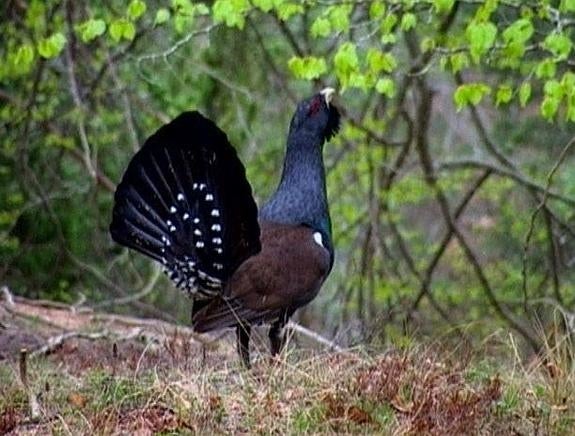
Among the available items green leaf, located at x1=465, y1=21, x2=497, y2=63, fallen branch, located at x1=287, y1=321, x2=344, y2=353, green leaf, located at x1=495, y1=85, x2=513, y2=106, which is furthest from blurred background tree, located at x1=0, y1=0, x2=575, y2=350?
green leaf, located at x1=465, y1=21, x2=497, y2=63

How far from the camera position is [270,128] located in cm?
1631

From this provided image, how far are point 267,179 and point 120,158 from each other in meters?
1.56

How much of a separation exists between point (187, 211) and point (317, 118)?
3.73 feet

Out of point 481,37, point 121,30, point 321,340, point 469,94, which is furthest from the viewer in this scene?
point 321,340

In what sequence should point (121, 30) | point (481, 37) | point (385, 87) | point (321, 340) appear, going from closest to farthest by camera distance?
point (481, 37)
point (385, 87)
point (121, 30)
point (321, 340)

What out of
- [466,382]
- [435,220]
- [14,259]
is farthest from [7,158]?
[435,220]

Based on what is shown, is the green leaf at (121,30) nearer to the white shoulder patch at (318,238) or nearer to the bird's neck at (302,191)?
the bird's neck at (302,191)

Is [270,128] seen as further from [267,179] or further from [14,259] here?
[14,259]

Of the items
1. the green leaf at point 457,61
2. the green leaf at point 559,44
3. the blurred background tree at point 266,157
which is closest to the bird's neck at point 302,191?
the green leaf at point 457,61

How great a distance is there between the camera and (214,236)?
7988 millimetres

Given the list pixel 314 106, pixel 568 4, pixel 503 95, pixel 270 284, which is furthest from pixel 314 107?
pixel 568 4

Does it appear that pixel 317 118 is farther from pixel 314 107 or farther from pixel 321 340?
pixel 321 340

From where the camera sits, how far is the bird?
781 cm

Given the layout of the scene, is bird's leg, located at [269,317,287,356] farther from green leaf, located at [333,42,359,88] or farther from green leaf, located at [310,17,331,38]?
green leaf, located at [310,17,331,38]
